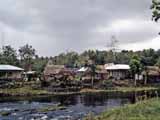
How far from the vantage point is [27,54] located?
13725cm

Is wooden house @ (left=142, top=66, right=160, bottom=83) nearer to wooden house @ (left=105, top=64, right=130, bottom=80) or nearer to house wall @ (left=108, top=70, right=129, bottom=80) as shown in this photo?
wooden house @ (left=105, top=64, right=130, bottom=80)

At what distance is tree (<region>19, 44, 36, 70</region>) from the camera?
135m

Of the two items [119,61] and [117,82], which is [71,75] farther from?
[119,61]

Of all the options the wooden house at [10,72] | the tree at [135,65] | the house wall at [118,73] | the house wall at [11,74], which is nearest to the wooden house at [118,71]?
the house wall at [118,73]

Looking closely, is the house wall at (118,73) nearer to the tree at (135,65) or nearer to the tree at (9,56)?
the tree at (135,65)

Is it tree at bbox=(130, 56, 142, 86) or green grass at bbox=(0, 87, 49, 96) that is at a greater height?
tree at bbox=(130, 56, 142, 86)

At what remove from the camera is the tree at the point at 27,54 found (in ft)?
444

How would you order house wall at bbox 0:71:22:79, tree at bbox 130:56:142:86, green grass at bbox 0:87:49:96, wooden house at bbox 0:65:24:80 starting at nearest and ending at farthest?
green grass at bbox 0:87:49:96 < wooden house at bbox 0:65:24:80 < tree at bbox 130:56:142:86 < house wall at bbox 0:71:22:79

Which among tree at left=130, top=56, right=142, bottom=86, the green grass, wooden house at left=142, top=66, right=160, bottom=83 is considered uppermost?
tree at left=130, top=56, right=142, bottom=86

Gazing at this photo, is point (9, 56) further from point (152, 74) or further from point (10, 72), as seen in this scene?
point (152, 74)

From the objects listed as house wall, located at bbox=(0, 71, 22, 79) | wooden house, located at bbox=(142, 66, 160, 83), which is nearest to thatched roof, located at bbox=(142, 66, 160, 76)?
wooden house, located at bbox=(142, 66, 160, 83)

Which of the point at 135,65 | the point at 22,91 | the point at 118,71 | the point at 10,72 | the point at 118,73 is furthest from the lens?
the point at 118,73

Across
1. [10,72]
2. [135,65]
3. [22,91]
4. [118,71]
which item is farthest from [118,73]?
[22,91]

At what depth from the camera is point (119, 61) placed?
14938 centimetres
